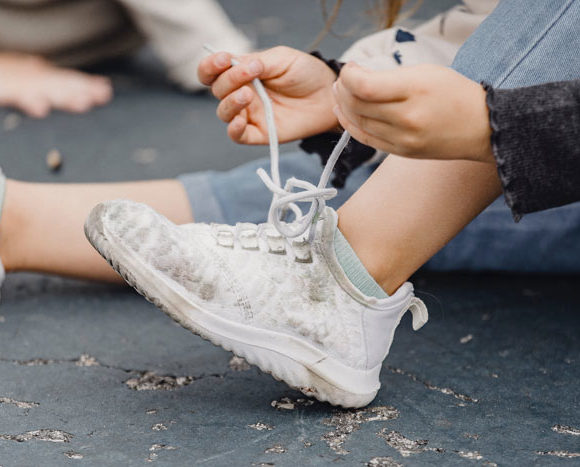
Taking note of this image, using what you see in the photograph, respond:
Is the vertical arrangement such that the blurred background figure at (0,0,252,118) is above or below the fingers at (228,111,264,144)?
below

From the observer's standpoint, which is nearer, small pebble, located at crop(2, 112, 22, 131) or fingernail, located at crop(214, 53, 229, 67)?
fingernail, located at crop(214, 53, 229, 67)

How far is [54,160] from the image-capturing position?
1415 mm

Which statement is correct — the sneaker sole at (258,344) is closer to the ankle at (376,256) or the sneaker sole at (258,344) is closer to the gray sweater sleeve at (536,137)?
the ankle at (376,256)

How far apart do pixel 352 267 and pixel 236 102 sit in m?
0.22

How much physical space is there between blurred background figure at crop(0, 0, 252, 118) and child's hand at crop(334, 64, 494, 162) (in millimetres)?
1220

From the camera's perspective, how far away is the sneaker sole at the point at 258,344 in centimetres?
67

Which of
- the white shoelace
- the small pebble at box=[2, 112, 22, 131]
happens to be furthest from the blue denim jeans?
the small pebble at box=[2, 112, 22, 131]

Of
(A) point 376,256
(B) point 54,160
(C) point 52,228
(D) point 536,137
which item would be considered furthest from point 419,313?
(B) point 54,160

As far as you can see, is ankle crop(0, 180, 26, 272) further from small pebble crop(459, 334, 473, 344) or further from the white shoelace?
small pebble crop(459, 334, 473, 344)

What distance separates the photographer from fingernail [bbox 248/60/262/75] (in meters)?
0.79

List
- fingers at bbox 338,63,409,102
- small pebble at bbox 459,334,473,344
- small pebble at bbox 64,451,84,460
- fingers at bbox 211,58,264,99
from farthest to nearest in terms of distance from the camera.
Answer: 1. small pebble at bbox 459,334,473,344
2. fingers at bbox 211,58,264,99
3. small pebble at bbox 64,451,84,460
4. fingers at bbox 338,63,409,102

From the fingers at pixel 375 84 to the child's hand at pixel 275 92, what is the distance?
0.84ft

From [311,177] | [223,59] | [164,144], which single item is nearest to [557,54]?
[223,59]

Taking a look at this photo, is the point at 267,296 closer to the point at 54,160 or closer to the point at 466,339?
the point at 466,339
